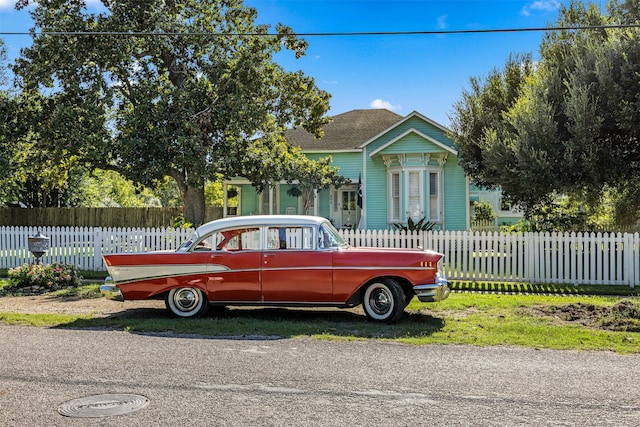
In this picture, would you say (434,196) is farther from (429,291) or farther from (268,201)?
(429,291)

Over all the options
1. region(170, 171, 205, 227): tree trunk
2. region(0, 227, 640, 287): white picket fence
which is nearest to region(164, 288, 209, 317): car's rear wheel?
region(0, 227, 640, 287): white picket fence

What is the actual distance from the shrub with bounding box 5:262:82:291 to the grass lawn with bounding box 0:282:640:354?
3332mm

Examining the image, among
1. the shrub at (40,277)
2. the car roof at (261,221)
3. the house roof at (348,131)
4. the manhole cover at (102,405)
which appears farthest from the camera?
the house roof at (348,131)

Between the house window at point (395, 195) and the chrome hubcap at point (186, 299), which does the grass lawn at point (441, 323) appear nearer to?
the chrome hubcap at point (186, 299)

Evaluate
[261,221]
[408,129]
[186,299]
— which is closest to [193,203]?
[408,129]

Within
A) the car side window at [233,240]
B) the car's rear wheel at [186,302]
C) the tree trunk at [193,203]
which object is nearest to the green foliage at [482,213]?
the tree trunk at [193,203]

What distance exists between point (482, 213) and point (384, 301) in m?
20.9

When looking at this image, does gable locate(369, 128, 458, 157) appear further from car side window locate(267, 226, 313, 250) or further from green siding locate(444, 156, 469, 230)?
car side window locate(267, 226, 313, 250)

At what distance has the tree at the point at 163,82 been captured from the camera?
702 inches

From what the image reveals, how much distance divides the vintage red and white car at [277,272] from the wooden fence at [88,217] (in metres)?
19.6

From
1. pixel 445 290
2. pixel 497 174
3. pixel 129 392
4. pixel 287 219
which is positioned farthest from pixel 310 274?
pixel 497 174

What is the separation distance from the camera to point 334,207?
27.4 metres

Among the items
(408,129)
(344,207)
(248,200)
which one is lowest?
(344,207)

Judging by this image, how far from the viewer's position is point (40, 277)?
13.3 metres
